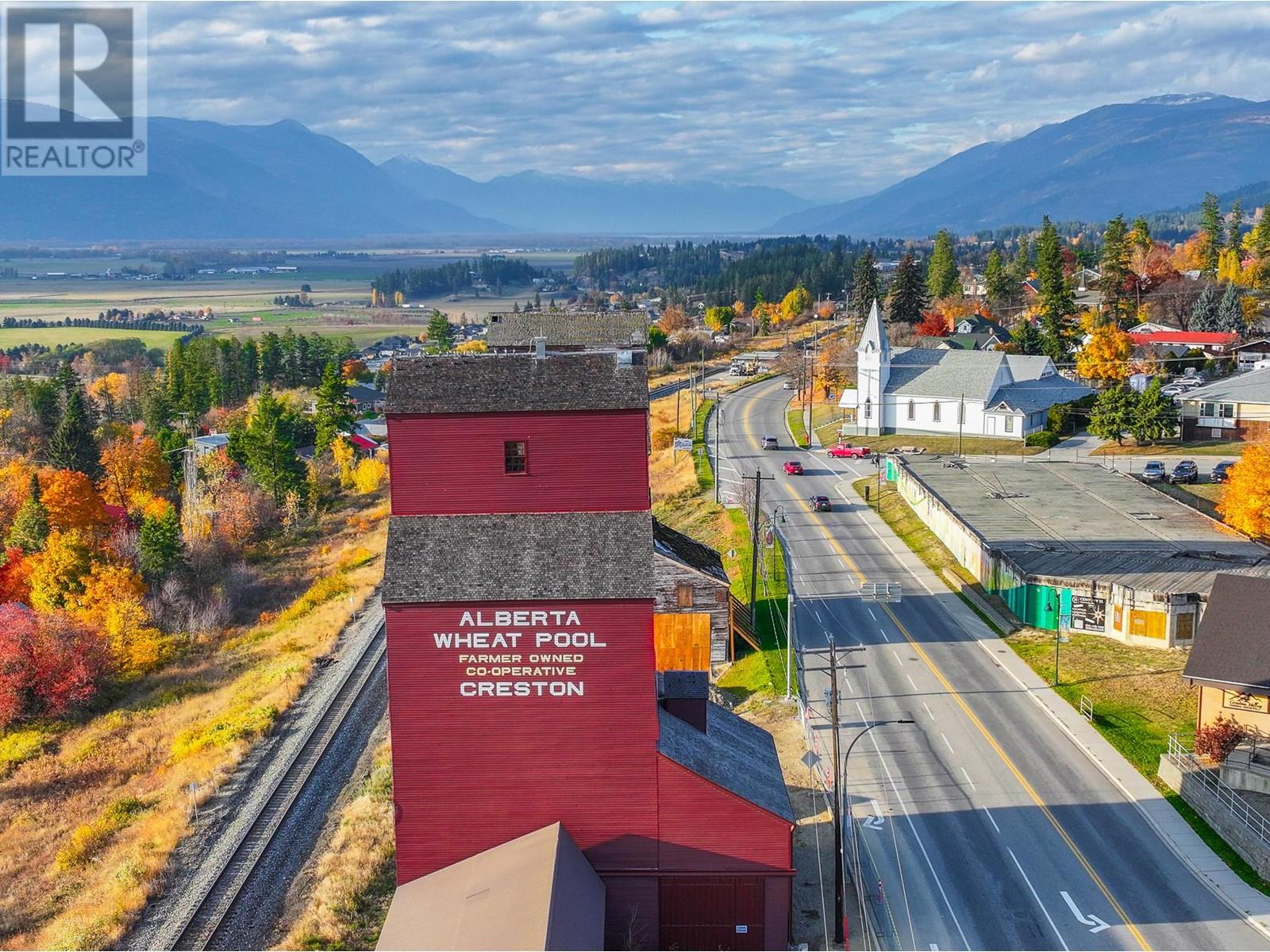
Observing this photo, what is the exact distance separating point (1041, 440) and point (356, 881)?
73.0m

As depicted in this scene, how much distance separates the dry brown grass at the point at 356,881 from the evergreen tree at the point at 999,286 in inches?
5417

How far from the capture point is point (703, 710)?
3472 centimetres

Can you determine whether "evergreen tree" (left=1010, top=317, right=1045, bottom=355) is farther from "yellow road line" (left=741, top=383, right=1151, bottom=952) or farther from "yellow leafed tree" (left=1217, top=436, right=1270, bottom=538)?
"yellow road line" (left=741, top=383, right=1151, bottom=952)

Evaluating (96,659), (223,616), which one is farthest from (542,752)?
(223,616)

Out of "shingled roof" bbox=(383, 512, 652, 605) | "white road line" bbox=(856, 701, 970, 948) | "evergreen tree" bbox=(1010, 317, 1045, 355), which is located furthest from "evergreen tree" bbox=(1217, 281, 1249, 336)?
"shingled roof" bbox=(383, 512, 652, 605)

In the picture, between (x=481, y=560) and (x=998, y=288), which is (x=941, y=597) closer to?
(x=481, y=560)

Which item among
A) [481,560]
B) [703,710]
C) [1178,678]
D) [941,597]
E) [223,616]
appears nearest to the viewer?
[481,560]

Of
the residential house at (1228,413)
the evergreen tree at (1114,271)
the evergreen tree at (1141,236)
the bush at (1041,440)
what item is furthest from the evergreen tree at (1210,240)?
the bush at (1041,440)

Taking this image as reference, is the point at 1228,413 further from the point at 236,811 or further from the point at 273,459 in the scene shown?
the point at 236,811

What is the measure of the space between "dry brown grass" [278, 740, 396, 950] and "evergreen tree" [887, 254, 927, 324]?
113845mm

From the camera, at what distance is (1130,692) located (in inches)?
1860

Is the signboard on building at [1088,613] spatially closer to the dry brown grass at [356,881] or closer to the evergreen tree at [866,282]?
the dry brown grass at [356,881]

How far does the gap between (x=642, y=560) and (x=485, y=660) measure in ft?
14.9

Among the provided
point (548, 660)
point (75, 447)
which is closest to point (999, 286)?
point (75, 447)
